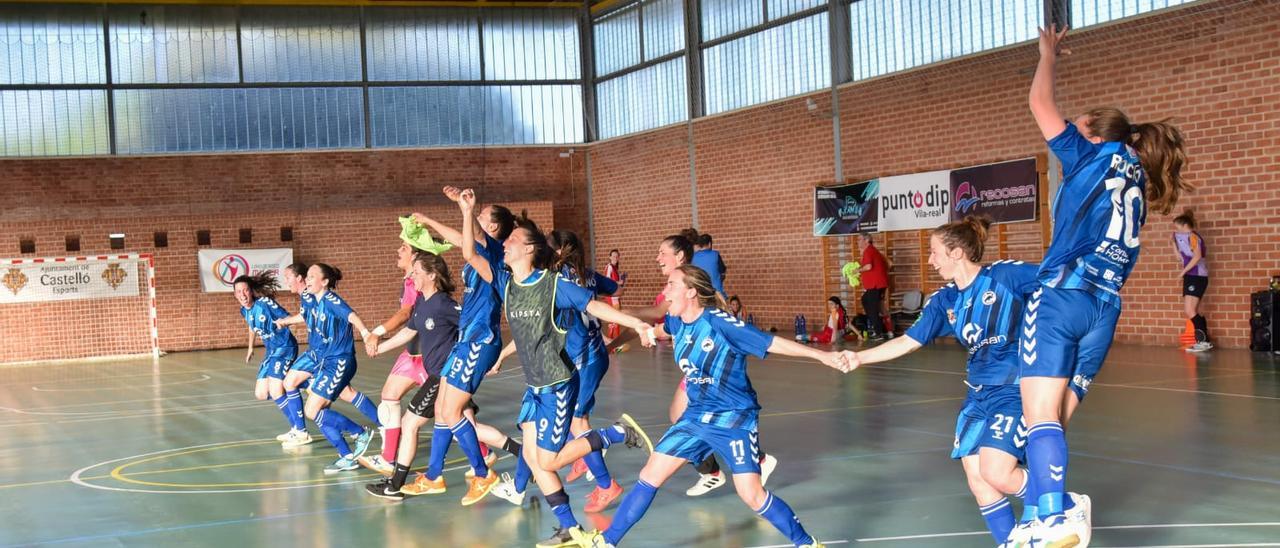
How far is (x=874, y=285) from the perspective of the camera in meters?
18.8

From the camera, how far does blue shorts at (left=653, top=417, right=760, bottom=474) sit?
525 cm

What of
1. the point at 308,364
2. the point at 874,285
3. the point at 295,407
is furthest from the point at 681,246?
the point at 874,285

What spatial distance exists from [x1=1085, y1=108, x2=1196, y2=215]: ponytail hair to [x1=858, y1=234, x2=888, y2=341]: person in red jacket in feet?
46.4

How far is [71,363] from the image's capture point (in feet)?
75.8

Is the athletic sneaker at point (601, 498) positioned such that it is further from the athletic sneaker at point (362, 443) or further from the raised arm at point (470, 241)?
the athletic sneaker at point (362, 443)

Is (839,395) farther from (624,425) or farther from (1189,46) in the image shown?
(1189,46)

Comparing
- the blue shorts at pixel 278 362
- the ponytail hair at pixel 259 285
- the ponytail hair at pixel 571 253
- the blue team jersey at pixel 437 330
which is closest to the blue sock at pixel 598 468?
the ponytail hair at pixel 571 253

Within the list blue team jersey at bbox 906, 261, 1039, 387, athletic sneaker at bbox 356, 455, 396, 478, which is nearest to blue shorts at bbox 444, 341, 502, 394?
athletic sneaker at bbox 356, 455, 396, 478

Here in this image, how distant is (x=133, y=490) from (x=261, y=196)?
18.3 m

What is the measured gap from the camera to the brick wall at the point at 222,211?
23859mm

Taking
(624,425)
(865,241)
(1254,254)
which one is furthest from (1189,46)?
(624,425)

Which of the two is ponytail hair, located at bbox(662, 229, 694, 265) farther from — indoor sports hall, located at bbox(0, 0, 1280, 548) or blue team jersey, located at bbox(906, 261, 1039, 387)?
blue team jersey, located at bbox(906, 261, 1039, 387)

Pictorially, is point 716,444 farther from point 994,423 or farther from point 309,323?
point 309,323

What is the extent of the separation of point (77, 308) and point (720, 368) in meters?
21.9
